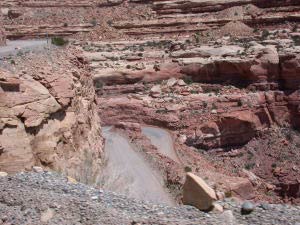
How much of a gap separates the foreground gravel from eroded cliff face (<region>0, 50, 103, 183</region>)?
2382 mm

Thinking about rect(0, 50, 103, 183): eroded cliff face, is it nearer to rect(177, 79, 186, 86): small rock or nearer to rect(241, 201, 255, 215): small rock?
rect(241, 201, 255, 215): small rock

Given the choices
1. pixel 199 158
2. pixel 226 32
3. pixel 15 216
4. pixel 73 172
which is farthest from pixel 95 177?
pixel 226 32

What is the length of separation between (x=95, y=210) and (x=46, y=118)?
18.1 feet

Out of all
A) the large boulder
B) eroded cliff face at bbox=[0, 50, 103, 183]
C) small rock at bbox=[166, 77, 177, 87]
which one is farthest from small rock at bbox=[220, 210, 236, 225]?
small rock at bbox=[166, 77, 177, 87]

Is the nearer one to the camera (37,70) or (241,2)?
(37,70)

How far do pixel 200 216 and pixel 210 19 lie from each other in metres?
42.8

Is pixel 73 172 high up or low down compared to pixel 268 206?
down

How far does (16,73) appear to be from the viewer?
15.8 metres

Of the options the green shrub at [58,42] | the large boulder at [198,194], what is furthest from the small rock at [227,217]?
the green shrub at [58,42]

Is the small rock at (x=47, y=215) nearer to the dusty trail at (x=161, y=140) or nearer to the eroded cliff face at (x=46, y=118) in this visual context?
the eroded cliff face at (x=46, y=118)

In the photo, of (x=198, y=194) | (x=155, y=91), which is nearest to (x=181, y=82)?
(x=155, y=91)

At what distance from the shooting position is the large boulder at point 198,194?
11195 millimetres

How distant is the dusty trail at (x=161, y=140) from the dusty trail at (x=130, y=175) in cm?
214

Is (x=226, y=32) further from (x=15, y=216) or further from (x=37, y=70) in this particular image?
(x=15, y=216)
